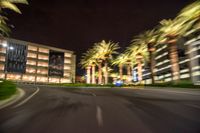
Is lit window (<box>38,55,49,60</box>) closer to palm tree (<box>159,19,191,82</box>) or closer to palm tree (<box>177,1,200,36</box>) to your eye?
palm tree (<box>159,19,191,82</box>)

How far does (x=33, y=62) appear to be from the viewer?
115312 millimetres

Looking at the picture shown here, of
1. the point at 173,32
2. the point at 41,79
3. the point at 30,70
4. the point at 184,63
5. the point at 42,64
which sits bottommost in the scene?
the point at 41,79

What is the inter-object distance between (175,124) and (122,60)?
2516 inches

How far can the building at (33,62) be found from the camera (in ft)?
341

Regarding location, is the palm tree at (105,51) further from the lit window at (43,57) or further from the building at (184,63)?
→ the lit window at (43,57)

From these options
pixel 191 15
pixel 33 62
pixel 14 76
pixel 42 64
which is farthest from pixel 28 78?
pixel 191 15

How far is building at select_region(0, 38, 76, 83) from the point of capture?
104 metres

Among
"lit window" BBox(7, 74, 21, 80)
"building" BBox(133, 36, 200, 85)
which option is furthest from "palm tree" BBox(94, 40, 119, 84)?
"lit window" BBox(7, 74, 21, 80)

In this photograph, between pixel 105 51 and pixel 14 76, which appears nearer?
pixel 105 51

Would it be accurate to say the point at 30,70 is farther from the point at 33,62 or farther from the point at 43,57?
the point at 43,57

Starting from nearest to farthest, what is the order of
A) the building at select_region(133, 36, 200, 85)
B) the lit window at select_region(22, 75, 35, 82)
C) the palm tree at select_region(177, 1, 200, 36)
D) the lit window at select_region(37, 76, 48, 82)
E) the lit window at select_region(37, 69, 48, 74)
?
the palm tree at select_region(177, 1, 200, 36), the building at select_region(133, 36, 200, 85), the lit window at select_region(22, 75, 35, 82), the lit window at select_region(37, 76, 48, 82), the lit window at select_region(37, 69, 48, 74)

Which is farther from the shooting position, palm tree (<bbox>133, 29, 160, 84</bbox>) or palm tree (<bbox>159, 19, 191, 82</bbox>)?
palm tree (<bbox>133, 29, 160, 84</bbox>)

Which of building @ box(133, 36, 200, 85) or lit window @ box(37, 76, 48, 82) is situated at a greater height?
building @ box(133, 36, 200, 85)

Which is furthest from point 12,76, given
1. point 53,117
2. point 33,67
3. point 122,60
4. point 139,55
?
point 53,117
